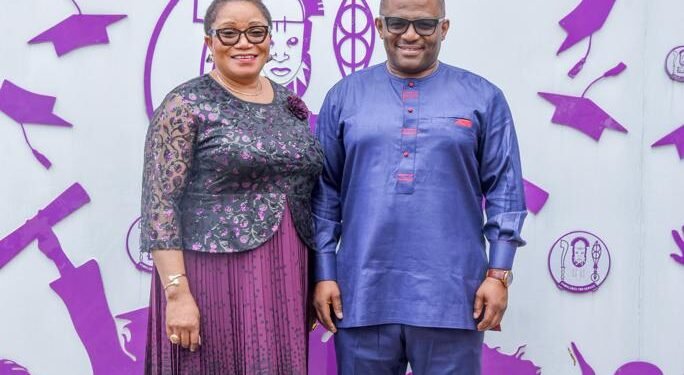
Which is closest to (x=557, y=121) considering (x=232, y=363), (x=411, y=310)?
(x=411, y=310)

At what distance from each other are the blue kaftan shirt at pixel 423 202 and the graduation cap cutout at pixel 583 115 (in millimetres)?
704

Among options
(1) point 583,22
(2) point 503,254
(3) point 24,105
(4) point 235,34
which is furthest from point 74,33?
(1) point 583,22

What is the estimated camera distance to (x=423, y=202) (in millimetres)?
2842

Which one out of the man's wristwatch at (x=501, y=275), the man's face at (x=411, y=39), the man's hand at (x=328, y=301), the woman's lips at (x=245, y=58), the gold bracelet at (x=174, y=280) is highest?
the man's face at (x=411, y=39)

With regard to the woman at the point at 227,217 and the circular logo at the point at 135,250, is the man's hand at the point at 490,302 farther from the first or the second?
the circular logo at the point at 135,250

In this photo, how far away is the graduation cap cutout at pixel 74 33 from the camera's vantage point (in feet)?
11.5

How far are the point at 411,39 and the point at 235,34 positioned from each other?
1.78 ft

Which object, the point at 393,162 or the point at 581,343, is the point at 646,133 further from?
the point at 393,162

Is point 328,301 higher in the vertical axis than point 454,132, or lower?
lower

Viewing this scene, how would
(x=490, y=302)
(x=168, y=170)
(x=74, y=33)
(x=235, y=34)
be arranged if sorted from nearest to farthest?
(x=168, y=170), (x=235, y=34), (x=490, y=302), (x=74, y=33)

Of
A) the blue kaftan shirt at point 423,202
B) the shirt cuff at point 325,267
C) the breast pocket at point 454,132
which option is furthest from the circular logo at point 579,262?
the shirt cuff at point 325,267

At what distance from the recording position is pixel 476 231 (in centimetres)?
291

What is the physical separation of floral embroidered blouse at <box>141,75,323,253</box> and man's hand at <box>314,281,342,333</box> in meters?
0.27

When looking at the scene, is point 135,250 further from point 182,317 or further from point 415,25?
point 415,25
